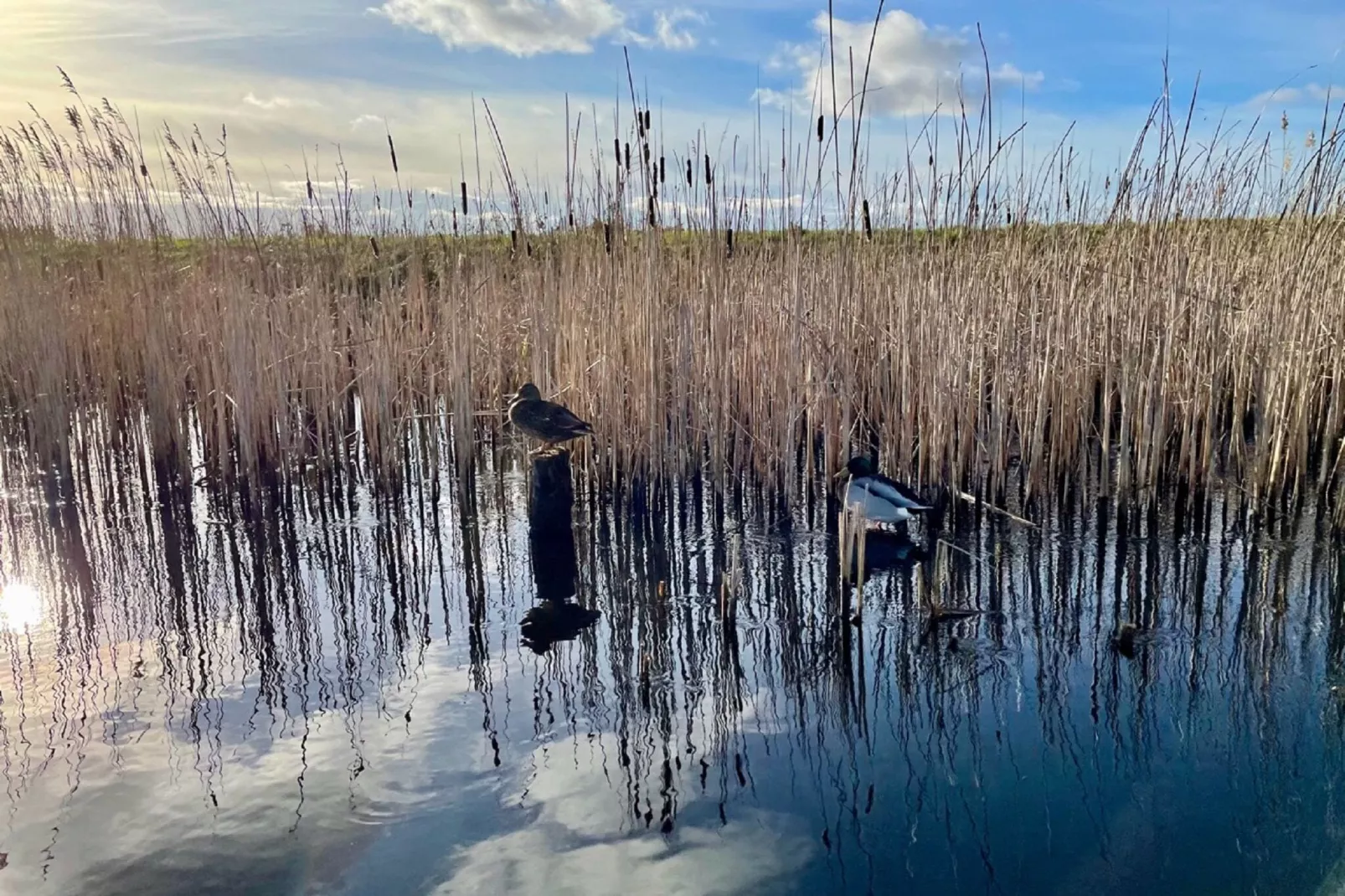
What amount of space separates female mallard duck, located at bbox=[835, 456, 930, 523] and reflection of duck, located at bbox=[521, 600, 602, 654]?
1151 mm

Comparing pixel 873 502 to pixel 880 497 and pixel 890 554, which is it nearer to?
pixel 880 497

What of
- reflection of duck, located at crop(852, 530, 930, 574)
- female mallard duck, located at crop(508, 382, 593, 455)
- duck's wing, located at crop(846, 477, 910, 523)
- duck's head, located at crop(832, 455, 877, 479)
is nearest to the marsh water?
reflection of duck, located at crop(852, 530, 930, 574)

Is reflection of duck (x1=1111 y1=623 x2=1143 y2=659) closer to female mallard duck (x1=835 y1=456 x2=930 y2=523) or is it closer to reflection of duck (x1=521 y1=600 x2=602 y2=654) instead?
female mallard duck (x1=835 y1=456 x2=930 y2=523)

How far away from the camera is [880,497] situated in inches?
149

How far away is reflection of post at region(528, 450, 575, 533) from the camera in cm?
416

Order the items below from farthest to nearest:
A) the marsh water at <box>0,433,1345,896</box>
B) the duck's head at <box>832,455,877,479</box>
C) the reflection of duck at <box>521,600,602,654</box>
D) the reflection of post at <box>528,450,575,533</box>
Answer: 1. the reflection of post at <box>528,450,575,533</box>
2. the duck's head at <box>832,455,877,479</box>
3. the reflection of duck at <box>521,600,602,654</box>
4. the marsh water at <box>0,433,1345,896</box>

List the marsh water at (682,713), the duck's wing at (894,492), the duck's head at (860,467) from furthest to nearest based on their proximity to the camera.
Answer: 1. the duck's head at (860,467)
2. the duck's wing at (894,492)
3. the marsh water at (682,713)

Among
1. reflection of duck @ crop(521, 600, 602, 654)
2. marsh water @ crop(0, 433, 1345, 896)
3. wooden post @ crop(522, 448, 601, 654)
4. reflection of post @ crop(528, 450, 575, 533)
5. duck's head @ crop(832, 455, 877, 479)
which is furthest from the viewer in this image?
reflection of post @ crop(528, 450, 575, 533)

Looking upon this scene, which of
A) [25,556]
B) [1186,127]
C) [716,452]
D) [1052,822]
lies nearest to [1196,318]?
[1186,127]

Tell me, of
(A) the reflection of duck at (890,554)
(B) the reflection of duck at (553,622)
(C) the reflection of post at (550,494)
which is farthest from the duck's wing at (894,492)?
(C) the reflection of post at (550,494)

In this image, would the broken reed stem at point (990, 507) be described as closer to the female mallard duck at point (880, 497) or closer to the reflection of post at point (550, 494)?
the female mallard duck at point (880, 497)

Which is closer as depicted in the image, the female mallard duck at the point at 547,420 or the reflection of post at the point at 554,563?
the reflection of post at the point at 554,563

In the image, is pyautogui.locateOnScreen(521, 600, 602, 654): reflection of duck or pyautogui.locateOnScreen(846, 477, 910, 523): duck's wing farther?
pyautogui.locateOnScreen(846, 477, 910, 523): duck's wing

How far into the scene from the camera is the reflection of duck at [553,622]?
3.15 meters
